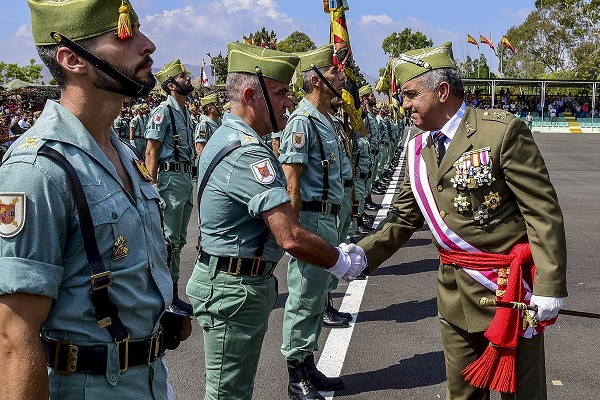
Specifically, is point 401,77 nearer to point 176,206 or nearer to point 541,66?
point 176,206

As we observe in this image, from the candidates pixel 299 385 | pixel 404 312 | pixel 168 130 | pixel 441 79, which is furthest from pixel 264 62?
pixel 168 130

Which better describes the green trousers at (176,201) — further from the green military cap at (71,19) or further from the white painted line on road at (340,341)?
the green military cap at (71,19)

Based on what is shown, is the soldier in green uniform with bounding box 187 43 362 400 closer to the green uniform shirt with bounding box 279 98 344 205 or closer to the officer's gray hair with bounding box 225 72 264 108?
the officer's gray hair with bounding box 225 72 264 108

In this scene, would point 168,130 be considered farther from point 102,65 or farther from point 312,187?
point 102,65

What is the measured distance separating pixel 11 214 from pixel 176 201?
5.81 m

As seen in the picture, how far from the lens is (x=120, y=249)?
2.08m

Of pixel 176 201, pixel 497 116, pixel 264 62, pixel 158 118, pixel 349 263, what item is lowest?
pixel 176 201

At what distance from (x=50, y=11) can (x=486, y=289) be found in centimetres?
233

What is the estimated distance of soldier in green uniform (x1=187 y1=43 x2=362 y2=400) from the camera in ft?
10.5

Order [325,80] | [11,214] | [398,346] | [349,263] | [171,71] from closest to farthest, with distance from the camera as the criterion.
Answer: [11,214]
[349,263]
[325,80]
[398,346]
[171,71]

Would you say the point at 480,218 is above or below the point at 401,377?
above

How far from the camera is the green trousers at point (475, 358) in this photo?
3.24 metres

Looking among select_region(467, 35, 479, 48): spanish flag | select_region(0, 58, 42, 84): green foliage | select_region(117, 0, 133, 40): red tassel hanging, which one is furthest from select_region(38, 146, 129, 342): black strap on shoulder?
select_region(0, 58, 42, 84): green foliage

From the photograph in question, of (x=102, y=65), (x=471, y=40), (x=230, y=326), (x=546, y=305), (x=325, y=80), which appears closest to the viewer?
(x=102, y=65)
